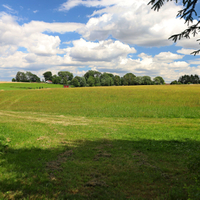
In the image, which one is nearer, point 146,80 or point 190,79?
point 146,80

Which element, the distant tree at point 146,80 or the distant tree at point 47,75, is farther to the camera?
the distant tree at point 47,75

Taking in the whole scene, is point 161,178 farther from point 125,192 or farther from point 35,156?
point 35,156

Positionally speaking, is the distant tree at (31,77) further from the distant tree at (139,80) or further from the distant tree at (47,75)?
the distant tree at (139,80)

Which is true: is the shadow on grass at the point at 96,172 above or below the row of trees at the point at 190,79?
below

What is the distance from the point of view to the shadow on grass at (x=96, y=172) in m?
5.30

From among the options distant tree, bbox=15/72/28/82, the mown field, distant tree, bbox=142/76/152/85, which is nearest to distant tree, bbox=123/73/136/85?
distant tree, bbox=142/76/152/85

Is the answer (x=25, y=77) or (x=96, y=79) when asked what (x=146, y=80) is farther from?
(x=25, y=77)

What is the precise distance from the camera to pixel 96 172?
6.66 meters

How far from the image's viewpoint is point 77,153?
28.9 ft

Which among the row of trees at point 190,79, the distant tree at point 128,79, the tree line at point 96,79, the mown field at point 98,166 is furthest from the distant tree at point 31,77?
the mown field at point 98,166

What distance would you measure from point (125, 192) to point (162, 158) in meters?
3.58

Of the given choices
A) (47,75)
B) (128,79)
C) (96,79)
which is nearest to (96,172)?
(96,79)

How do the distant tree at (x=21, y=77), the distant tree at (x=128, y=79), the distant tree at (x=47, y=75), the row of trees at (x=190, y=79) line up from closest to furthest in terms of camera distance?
the distant tree at (x=128, y=79), the row of trees at (x=190, y=79), the distant tree at (x=21, y=77), the distant tree at (x=47, y=75)

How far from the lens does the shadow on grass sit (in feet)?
17.4
